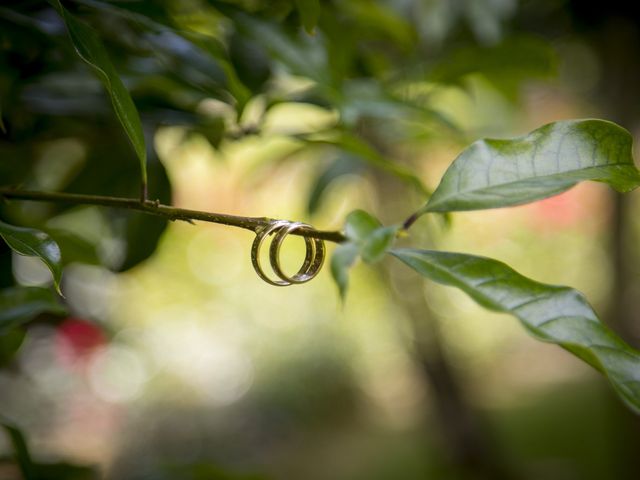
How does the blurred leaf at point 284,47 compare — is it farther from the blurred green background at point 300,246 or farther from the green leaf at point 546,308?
the green leaf at point 546,308

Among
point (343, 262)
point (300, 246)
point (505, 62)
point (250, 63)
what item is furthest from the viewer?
point (300, 246)

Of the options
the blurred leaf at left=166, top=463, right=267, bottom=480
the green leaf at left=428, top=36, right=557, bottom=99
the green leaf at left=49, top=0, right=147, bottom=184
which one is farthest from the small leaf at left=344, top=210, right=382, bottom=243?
the green leaf at left=428, top=36, right=557, bottom=99

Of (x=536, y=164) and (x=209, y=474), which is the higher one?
(x=536, y=164)

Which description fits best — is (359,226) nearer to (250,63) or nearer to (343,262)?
(343,262)

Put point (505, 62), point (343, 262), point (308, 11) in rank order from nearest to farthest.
Answer: point (343, 262), point (308, 11), point (505, 62)

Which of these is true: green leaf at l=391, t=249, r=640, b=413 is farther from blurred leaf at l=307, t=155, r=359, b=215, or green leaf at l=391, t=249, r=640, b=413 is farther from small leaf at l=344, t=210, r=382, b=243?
blurred leaf at l=307, t=155, r=359, b=215

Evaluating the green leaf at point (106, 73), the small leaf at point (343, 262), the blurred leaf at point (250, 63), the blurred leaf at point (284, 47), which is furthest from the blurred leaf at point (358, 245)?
the blurred leaf at point (250, 63)

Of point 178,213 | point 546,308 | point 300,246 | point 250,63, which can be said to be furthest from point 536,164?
point 300,246
